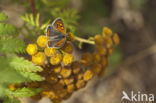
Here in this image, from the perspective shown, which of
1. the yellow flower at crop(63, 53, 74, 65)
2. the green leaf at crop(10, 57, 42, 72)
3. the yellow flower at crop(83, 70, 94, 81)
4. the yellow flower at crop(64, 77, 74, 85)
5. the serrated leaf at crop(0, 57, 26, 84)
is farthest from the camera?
the yellow flower at crop(83, 70, 94, 81)

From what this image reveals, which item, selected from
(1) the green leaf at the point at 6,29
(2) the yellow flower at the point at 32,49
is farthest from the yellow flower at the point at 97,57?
(1) the green leaf at the point at 6,29

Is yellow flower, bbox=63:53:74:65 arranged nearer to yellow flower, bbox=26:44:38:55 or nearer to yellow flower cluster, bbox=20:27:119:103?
yellow flower cluster, bbox=20:27:119:103

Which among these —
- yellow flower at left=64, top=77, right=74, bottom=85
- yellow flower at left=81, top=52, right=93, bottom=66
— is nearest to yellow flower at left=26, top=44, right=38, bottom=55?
yellow flower at left=64, top=77, right=74, bottom=85

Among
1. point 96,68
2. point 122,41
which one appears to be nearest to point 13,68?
point 96,68

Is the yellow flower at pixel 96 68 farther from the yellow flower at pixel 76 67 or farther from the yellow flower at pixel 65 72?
the yellow flower at pixel 65 72

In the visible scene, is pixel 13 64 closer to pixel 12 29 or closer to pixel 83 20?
pixel 12 29
